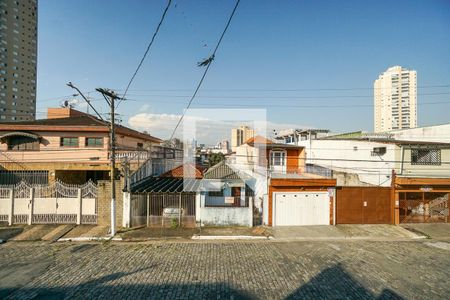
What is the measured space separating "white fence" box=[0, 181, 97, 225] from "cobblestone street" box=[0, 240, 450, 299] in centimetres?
227

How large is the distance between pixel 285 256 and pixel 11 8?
106 metres

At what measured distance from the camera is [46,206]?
12359 millimetres

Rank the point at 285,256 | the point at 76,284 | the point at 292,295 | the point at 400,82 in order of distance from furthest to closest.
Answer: the point at 400,82 < the point at 285,256 < the point at 76,284 < the point at 292,295

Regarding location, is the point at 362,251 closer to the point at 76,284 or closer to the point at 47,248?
the point at 76,284

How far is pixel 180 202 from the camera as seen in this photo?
41.1 feet

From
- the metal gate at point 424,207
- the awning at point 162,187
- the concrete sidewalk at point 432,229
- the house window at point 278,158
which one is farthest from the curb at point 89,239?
the metal gate at point 424,207

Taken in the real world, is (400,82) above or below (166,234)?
above

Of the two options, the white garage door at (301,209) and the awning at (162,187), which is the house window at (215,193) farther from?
the white garage door at (301,209)

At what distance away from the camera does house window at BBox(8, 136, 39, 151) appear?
17.6 metres

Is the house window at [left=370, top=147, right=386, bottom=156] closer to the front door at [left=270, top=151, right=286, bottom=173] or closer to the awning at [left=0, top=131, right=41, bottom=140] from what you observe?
the front door at [left=270, top=151, right=286, bottom=173]

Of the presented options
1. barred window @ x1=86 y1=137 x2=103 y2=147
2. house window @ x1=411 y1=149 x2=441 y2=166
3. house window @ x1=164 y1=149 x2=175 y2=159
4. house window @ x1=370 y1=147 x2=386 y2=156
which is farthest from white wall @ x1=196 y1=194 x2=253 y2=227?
house window @ x1=164 y1=149 x2=175 y2=159

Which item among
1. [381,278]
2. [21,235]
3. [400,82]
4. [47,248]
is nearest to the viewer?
[381,278]

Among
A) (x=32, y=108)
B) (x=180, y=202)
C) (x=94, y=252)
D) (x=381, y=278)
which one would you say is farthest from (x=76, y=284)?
(x=32, y=108)

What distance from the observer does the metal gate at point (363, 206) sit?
13469 millimetres
